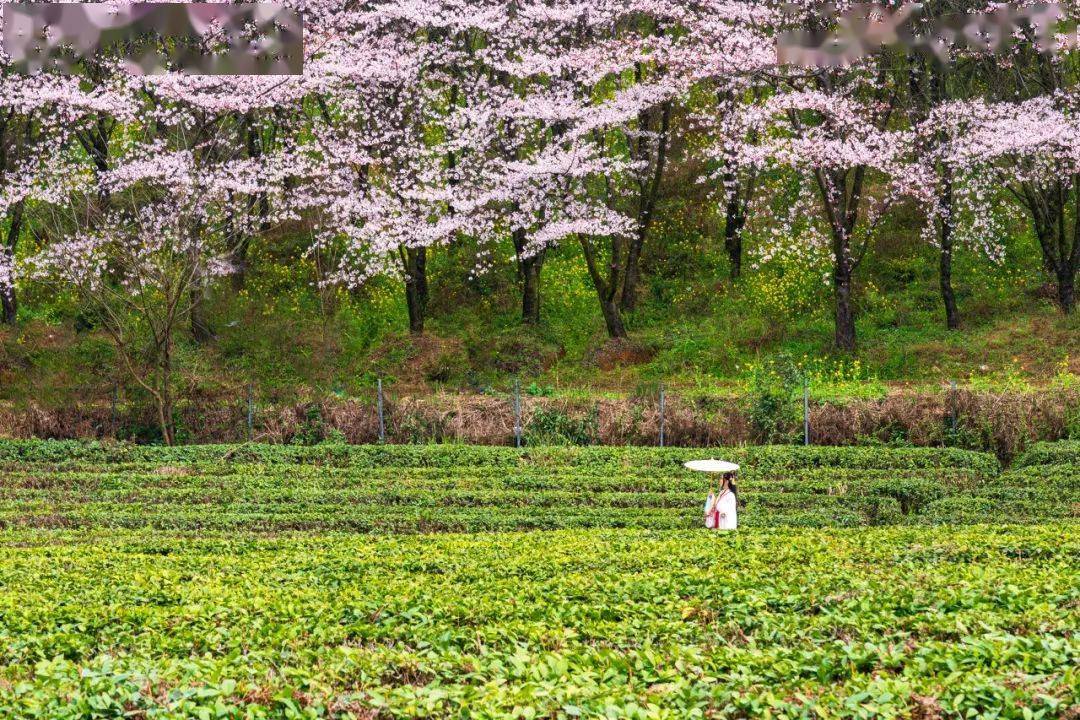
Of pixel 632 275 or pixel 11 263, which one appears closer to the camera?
pixel 11 263

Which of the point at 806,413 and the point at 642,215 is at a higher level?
the point at 642,215

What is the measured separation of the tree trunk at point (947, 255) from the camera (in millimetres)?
32375

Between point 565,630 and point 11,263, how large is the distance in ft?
90.4

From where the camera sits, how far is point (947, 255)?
32.6 metres

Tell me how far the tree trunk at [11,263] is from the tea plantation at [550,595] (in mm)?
11940

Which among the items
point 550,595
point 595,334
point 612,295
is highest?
point 612,295

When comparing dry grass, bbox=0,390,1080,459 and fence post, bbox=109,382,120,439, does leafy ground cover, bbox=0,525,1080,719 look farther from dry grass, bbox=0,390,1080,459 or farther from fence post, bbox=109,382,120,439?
fence post, bbox=109,382,120,439

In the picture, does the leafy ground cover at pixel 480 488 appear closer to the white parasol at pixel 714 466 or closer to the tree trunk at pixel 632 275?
the white parasol at pixel 714 466

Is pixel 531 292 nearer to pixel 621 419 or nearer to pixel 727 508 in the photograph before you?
pixel 621 419

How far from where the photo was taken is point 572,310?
121 feet

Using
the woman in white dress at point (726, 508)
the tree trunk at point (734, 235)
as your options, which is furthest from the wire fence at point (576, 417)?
the tree trunk at point (734, 235)

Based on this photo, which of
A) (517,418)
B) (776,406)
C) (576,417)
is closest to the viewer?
(776,406)

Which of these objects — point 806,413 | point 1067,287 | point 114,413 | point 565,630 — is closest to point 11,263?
point 114,413

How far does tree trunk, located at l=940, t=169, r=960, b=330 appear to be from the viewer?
32375 millimetres
